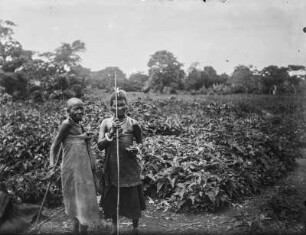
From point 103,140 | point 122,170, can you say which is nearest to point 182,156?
point 122,170

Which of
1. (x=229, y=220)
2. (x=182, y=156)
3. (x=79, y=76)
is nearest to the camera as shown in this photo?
(x=229, y=220)

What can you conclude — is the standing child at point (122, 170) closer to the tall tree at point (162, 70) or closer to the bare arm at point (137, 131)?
the bare arm at point (137, 131)

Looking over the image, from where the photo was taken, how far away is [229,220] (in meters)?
5.10

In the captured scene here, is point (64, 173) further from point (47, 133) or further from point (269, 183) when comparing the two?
point (269, 183)

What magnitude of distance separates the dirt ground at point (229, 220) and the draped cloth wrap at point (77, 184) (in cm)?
51

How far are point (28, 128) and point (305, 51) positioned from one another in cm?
598

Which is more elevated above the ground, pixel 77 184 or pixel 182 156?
pixel 77 184

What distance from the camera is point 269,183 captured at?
6.94 meters

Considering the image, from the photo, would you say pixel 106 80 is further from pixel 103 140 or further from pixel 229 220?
pixel 103 140

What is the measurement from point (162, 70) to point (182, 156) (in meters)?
11.2

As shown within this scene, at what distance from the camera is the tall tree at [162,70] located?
1711 cm

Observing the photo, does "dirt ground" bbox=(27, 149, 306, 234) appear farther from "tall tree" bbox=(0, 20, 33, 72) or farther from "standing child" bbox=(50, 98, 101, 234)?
"tall tree" bbox=(0, 20, 33, 72)

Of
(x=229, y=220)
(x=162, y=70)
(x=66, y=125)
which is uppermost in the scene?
(x=162, y=70)

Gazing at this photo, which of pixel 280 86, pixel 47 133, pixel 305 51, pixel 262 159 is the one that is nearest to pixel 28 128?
pixel 47 133
